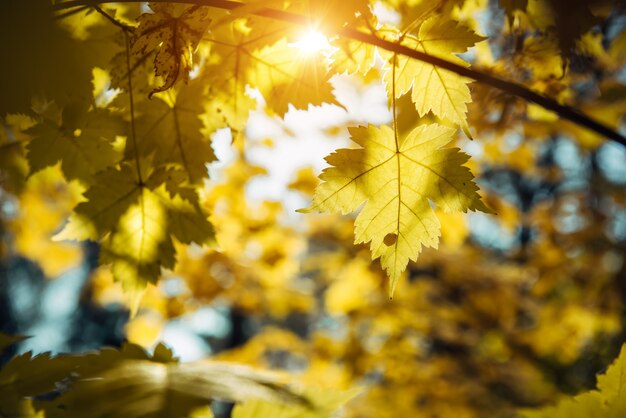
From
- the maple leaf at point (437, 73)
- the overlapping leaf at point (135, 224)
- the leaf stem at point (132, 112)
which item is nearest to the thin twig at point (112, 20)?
the leaf stem at point (132, 112)

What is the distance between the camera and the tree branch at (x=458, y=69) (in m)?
0.81

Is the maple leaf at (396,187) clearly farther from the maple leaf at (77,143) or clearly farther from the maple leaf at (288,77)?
the maple leaf at (77,143)

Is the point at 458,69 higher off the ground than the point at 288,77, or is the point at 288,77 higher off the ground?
the point at 288,77

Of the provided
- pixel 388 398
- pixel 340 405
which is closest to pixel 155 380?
pixel 340 405

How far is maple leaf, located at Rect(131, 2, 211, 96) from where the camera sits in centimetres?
91

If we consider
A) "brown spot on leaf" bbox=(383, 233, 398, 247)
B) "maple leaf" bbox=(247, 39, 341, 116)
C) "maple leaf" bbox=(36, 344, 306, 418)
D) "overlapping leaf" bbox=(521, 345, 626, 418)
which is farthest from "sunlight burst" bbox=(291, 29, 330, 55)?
"overlapping leaf" bbox=(521, 345, 626, 418)

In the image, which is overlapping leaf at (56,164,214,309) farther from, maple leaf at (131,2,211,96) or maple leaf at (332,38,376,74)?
maple leaf at (332,38,376,74)

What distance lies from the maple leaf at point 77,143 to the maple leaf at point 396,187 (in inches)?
27.8

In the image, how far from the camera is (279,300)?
16.1 feet

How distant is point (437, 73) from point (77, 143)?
1.04 meters

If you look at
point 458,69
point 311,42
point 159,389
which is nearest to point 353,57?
point 311,42

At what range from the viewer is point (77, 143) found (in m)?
1.28

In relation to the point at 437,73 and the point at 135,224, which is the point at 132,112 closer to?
the point at 135,224

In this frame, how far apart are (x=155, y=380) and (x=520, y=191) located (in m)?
14.2
